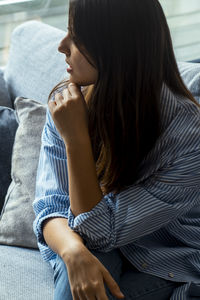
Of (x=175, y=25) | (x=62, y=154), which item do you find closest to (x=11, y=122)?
(x=62, y=154)

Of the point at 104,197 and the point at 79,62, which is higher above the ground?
the point at 79,62

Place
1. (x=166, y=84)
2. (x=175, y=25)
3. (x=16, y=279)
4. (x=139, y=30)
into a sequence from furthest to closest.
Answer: (x=175, y=25), (x=16, y=279), (x=166, y=84), (x=139, y=30)

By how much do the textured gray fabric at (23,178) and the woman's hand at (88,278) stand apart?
43 centimetres

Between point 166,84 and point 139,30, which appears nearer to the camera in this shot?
point 139,30

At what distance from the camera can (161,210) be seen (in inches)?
47.7

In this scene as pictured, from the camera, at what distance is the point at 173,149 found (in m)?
1.24

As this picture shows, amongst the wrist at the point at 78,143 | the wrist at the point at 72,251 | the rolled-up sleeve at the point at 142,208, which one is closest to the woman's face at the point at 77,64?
the wrist at the point at 78,143

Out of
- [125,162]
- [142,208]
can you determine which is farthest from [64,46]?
[142,208]

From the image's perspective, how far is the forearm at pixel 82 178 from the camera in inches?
47.9

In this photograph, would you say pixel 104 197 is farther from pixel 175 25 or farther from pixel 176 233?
pixel 175 25

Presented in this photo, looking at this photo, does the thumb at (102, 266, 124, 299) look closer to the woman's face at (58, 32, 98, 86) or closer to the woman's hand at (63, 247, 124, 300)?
the woman's hand at (63, 247, 124, 300)

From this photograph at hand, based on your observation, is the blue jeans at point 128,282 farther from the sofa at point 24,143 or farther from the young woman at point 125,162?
the sofa at point 24,143

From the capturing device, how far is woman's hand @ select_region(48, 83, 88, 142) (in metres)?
1.24

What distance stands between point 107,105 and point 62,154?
0.20 meters
